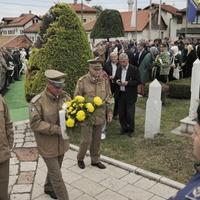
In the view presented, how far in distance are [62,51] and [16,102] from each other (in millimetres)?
5113

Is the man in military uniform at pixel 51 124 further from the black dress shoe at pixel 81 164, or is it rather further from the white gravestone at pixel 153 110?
the white gravestone at pixel 153 110

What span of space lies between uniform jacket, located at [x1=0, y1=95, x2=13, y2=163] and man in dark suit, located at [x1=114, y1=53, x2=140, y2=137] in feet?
13.0

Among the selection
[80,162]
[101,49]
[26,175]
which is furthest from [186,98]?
[26,175]

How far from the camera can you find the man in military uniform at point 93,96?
6.06 meters

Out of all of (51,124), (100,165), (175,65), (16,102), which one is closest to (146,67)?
(175,65)

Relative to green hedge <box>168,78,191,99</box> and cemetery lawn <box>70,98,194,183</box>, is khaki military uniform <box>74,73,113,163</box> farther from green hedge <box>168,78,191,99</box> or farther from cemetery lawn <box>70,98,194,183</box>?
green hedge <box>168,78,191,99</box>

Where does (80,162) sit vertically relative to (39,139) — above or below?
below

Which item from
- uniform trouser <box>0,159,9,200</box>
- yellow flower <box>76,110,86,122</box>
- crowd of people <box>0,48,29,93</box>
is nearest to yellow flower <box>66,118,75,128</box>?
yellow flower <box>76,110,86,122</box>

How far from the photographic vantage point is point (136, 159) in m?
6.62

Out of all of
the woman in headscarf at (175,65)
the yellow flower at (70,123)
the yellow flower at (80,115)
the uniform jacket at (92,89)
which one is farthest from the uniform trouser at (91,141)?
the woman in headscarf at (175,65)

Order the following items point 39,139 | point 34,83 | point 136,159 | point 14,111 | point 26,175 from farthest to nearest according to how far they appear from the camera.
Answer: point 14,111
point 34,83
point 136,159
point 26,175
point 39,139

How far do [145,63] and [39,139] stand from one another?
8.88 meters

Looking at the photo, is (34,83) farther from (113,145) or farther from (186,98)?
(186,98)

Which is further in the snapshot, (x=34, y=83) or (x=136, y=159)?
(x=34, y=83)
